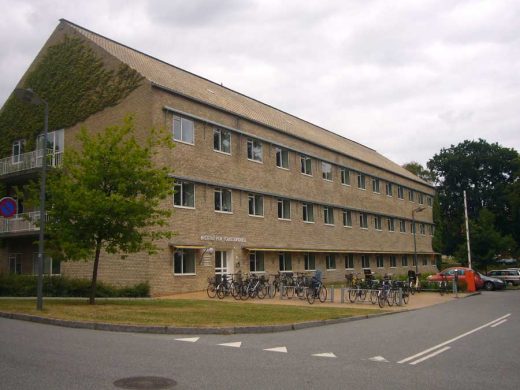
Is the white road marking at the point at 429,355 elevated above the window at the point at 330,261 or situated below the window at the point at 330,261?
below

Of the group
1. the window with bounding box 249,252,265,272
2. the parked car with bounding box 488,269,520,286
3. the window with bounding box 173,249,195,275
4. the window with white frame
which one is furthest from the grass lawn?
the window with white frame

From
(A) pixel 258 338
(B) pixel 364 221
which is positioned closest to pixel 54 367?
(A) pixel 258 338

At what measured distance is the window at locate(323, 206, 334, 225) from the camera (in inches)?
1631

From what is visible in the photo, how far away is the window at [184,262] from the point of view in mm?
26686

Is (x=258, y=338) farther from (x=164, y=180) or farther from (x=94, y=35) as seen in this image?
(x=94, y=35)

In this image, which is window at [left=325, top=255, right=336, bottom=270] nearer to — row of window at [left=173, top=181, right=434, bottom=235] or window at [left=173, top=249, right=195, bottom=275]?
row of window at [left=173, top=181, right=434, bottom=235]

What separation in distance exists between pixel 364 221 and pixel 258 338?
36.4m

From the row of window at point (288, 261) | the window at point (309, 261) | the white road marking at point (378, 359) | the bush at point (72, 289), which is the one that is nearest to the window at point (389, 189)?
the row of window at point (288, 261)

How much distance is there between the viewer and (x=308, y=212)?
39.3m

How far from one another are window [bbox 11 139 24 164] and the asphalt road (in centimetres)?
2006

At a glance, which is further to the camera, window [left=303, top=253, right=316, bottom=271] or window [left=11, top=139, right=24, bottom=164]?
window [left=303, top=253, right=316, bottom=271]

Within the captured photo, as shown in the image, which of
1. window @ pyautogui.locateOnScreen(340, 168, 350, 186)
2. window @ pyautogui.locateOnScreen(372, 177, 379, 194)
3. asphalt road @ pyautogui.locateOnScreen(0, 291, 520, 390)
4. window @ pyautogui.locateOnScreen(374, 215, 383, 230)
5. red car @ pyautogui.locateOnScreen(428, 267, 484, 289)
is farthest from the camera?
window @ pyautogui.locateOnScreen(372, 177, 379, 194)

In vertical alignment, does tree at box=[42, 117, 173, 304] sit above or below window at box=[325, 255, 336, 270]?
above

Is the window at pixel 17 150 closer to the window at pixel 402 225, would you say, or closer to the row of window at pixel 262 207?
the row of window at pixel 262 207
